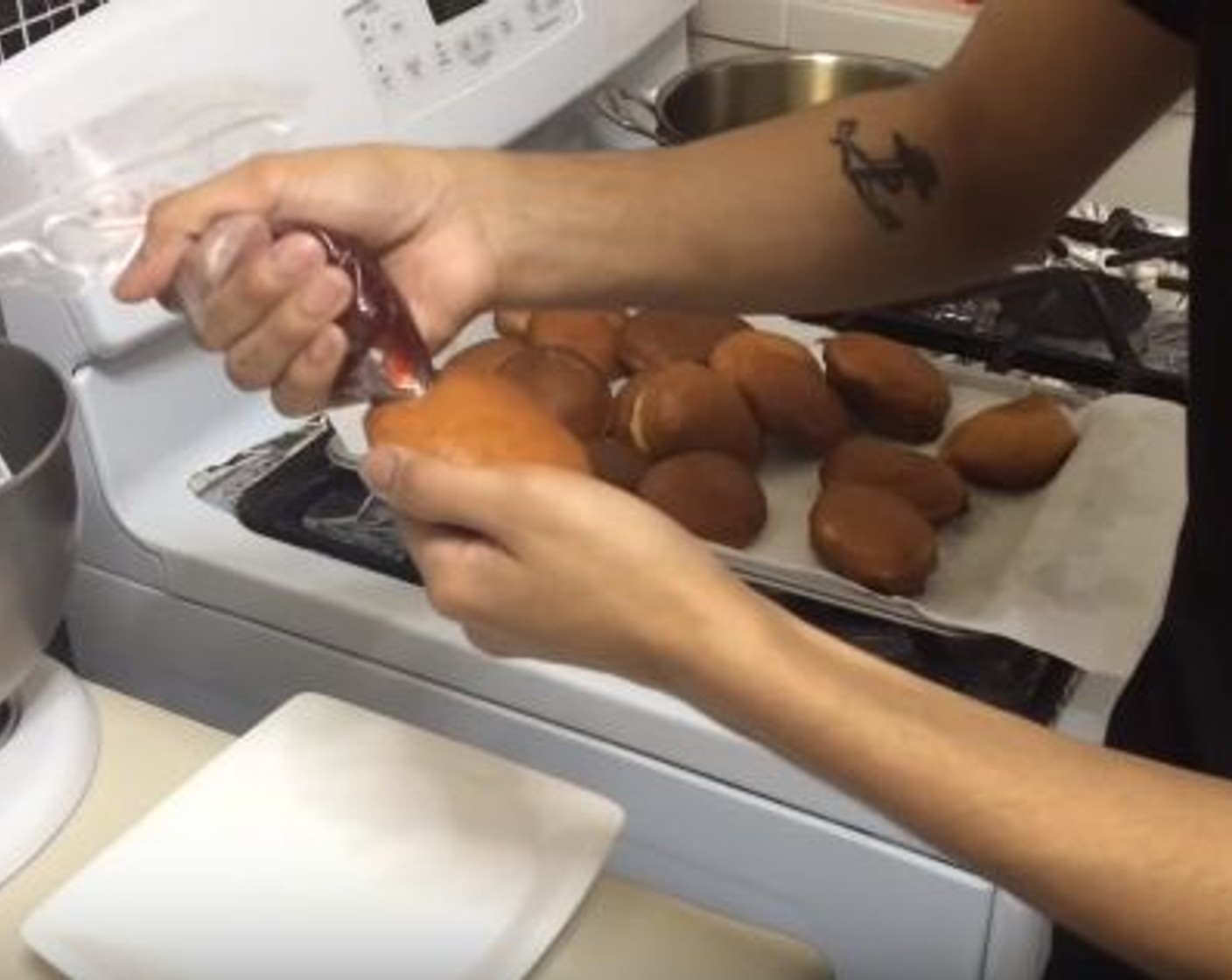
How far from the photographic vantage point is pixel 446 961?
0.73 m

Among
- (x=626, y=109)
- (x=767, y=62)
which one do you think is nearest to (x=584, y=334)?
(x=626, y=109)

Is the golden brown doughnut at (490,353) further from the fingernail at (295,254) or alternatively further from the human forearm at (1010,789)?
the human forearm at (1010,789)

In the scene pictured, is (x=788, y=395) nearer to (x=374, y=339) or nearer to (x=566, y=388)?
(x=566, y=388)

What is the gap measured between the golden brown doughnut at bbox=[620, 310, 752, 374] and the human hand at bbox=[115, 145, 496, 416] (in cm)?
22

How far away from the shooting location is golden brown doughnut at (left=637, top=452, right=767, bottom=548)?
932 millimetres

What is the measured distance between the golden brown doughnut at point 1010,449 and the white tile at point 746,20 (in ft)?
1.86

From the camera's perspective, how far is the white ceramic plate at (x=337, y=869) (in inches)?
28.8

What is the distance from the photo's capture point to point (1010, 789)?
23.9 inches

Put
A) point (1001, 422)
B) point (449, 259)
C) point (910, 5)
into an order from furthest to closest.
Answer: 1. point (910, 5)
2. point (1001, 422)
3. point (449, 259)

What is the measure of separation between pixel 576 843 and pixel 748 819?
0.14 metres

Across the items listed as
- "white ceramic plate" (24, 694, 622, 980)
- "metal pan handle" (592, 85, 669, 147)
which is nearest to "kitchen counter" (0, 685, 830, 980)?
"white ceramic plate" (24, 694, 622, 980)

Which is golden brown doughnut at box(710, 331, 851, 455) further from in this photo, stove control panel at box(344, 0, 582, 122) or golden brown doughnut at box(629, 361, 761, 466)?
stove control panel at box(344, 0, 582, 122)

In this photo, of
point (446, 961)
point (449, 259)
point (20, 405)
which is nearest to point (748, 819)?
point (446, 961)

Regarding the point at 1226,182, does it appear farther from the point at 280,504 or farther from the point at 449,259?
the point at 280,504
